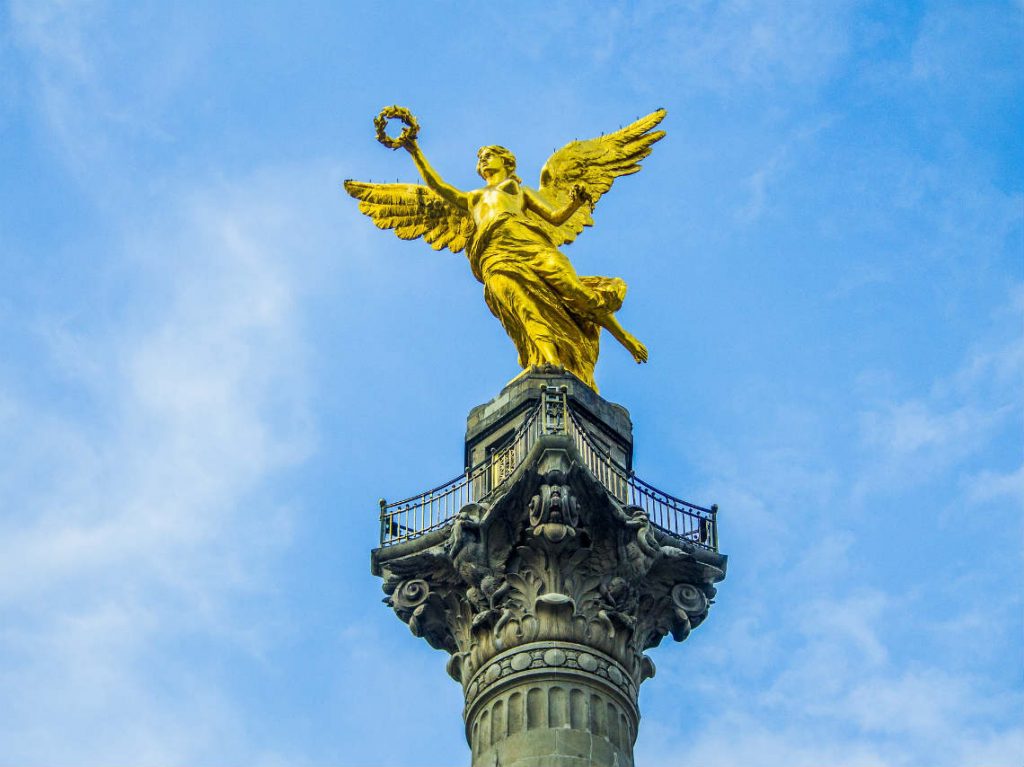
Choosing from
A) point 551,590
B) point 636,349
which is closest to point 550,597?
point 551,590

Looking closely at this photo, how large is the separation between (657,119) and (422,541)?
11.8 m

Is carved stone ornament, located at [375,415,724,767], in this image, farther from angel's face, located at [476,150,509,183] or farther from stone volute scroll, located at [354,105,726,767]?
angel's face, located at [476,150,509,183]

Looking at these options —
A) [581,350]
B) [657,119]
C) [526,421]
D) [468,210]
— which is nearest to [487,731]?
[526,421]

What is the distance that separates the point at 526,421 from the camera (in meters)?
29.1

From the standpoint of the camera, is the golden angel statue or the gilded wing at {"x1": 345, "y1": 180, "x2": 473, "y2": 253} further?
the gilded wing at {"x1": 345, "y1": 180, "x2": 473, "y2": 253}

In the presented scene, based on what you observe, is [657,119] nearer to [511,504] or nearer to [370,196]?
[370,196]

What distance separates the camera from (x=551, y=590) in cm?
2700

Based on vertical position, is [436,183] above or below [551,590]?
above

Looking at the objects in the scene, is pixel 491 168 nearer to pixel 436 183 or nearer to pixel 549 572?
pixel 436 183

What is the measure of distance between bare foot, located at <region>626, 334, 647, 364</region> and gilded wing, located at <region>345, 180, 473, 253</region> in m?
3.61

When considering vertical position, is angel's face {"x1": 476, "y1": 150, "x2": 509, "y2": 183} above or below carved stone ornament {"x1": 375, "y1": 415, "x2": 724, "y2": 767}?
above

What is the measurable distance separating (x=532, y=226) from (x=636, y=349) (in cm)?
270

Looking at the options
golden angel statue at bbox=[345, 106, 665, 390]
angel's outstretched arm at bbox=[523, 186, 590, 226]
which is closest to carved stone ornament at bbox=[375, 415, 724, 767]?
golden angel statue at bbox=[345, 106, 665, 390]

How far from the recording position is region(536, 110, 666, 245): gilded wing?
113ft
